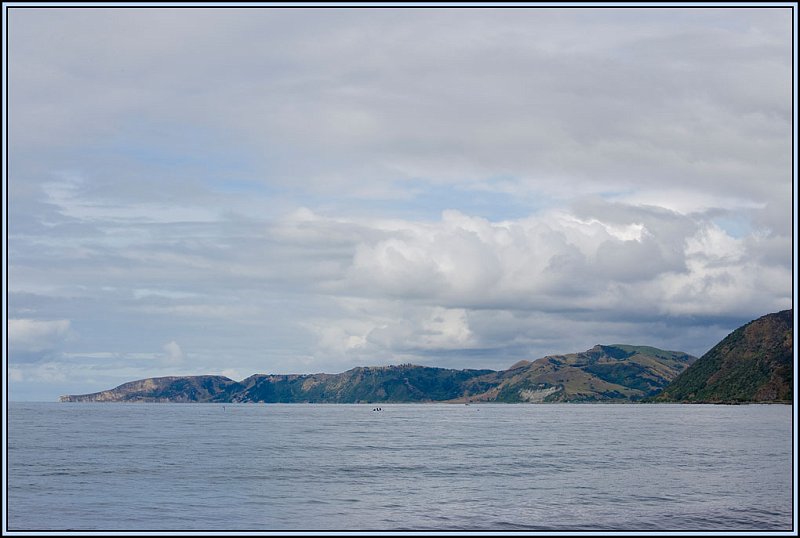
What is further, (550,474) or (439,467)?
(439,467)

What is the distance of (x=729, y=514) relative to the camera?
66438 mm

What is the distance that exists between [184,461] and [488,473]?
162 ft

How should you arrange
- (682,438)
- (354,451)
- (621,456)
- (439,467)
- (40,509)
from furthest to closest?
(682,438) < (354,451) < (621,456) < (439,467) < (40,509)

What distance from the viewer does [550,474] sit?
316 feet

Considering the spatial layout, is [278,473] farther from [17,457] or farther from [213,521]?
[17,457]

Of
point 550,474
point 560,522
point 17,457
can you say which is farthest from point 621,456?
point 17,457

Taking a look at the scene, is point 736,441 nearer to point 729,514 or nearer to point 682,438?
point 682,438

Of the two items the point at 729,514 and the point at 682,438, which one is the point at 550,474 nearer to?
the point at 729,514

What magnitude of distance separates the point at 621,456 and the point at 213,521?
263 ft

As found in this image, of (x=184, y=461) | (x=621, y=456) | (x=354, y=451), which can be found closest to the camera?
(x=184, y=461)

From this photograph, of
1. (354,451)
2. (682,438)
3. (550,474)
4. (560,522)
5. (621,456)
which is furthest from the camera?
(682,438)

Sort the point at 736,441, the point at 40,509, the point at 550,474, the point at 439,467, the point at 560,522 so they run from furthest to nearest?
1. the point at 736,441
2. the point at 439,467
3. the point at 550,474
4. the point at 40,509
5. the point at 560,522

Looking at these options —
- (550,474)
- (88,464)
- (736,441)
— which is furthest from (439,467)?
(736,441)

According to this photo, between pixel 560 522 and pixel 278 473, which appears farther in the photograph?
pixel 278 473
